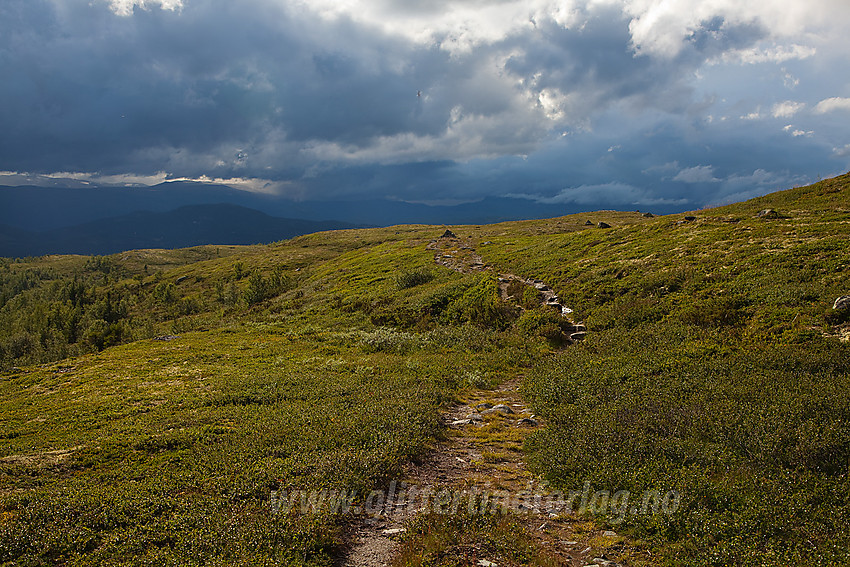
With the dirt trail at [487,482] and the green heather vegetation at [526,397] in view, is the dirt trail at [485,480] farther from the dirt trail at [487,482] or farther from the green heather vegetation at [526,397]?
the green heather vegetation at [526,397]

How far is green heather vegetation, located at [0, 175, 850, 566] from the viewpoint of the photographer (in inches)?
332

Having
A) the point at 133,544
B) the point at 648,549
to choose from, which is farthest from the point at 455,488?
the point at 133,544

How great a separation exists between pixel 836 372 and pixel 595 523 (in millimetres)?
11737

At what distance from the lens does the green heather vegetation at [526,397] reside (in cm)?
845

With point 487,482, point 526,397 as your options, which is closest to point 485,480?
point 487,482

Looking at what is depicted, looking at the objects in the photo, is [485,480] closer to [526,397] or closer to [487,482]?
[487,482]

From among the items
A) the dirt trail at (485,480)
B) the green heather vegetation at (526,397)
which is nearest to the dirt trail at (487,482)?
the dirt trail at (485,480)

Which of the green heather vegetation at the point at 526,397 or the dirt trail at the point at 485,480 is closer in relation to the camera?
the dirt trail at the point at 485,480

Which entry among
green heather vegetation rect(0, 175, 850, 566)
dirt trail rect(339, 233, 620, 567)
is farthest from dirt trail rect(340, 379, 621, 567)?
green heather vegetation rect(0, 175, 850, 566)

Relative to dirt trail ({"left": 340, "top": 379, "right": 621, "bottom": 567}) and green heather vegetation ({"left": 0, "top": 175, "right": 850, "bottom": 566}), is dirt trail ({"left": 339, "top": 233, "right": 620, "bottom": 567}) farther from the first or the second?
green heather vegetation ({"left": 0, "top": 175, "right": 850, "bottom": 566})

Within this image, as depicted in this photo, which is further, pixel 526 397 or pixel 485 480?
pixel 526 397

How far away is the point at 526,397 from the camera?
1822cm

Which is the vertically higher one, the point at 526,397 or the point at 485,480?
the point at 485,480

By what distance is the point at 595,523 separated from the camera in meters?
8.91
